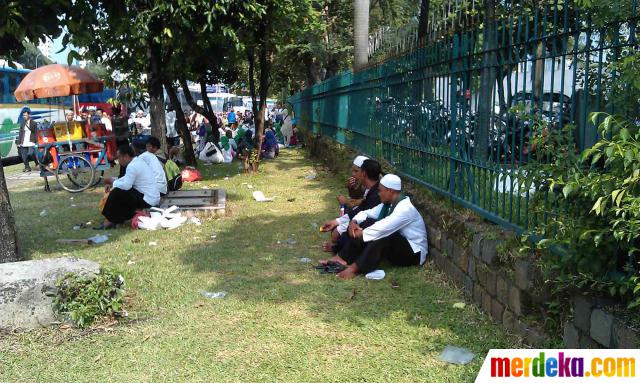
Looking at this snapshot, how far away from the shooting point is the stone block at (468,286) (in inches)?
175

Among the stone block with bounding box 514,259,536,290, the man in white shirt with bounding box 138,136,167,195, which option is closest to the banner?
the stone block with bounding box 514,259,536,290

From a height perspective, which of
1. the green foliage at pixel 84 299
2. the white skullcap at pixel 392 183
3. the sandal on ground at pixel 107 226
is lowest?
the sandal on ground at pixel 107 226

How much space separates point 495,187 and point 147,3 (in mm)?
7878

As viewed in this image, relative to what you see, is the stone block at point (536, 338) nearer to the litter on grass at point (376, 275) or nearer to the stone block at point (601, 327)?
the stone block at point (601, 327)

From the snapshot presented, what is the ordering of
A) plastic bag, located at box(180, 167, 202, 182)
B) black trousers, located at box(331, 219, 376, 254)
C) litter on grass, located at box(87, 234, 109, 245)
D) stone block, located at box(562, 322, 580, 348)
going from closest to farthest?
stone block, located at box(562, 322, 580, 348) → black trousers, located at box(331, 219, 376, 254) → litter on grass, located at box(87, 234, 109, 245) → plastic bag, located at box(180, 167, 202, 182)

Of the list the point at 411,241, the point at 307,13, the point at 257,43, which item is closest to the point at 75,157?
the point at 257,43

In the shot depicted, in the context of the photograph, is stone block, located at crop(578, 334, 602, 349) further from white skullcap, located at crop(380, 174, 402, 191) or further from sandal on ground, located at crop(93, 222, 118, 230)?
sandal on ground, located at crop(93, 222, 118, 230)

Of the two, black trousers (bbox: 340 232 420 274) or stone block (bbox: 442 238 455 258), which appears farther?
black trousers (bbox: 340 232 420 274)

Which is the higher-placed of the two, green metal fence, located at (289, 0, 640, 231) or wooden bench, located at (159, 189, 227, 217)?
green metal fence, located at (289, 0, 640, 231)

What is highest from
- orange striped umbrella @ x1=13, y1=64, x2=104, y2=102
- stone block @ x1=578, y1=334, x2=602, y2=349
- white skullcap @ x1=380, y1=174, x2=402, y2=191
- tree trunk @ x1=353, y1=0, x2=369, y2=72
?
tree trunk @ x1=353, y1=0, x2=369, y2=72

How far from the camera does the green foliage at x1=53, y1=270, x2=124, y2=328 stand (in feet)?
13.2

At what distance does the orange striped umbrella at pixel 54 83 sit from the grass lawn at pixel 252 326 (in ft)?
17.1

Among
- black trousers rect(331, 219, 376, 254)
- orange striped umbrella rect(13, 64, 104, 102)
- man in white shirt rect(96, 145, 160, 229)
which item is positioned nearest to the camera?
black trousers rect(331, 219, 376, 254)

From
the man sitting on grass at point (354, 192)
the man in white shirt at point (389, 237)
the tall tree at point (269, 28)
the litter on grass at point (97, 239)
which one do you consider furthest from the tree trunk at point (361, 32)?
the man in white shirt at point (389, 237)
